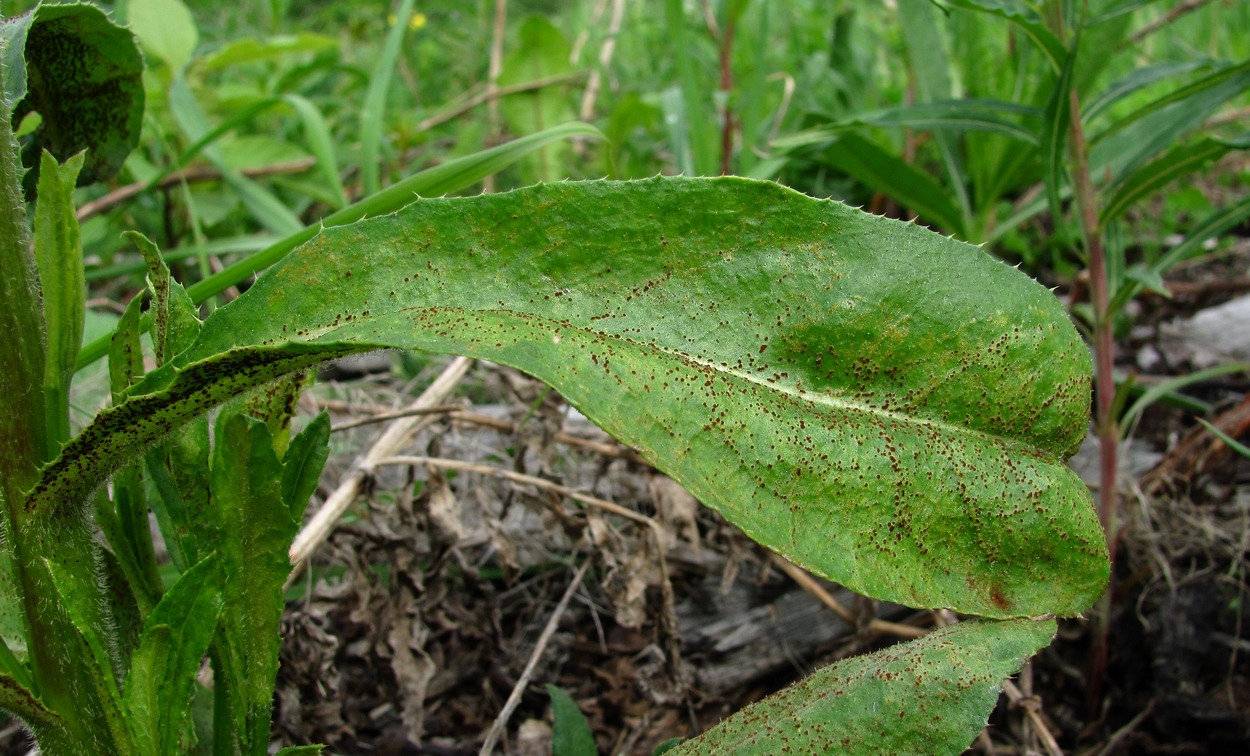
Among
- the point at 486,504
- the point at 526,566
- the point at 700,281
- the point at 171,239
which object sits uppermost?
the point at 700,281

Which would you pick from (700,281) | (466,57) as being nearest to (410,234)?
(700,281)

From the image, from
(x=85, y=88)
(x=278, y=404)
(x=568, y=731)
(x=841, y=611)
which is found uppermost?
(x=85, y=88)

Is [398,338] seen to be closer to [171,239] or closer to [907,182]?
[907,182]

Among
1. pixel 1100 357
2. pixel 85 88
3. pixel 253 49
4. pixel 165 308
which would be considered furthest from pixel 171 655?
pixel 253 49

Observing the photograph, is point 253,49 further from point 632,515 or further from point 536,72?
point 632,515

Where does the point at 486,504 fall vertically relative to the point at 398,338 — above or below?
below

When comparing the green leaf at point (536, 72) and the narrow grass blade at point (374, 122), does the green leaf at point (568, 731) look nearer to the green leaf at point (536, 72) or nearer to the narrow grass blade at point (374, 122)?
the narrow grass blade at point (374, 122)
